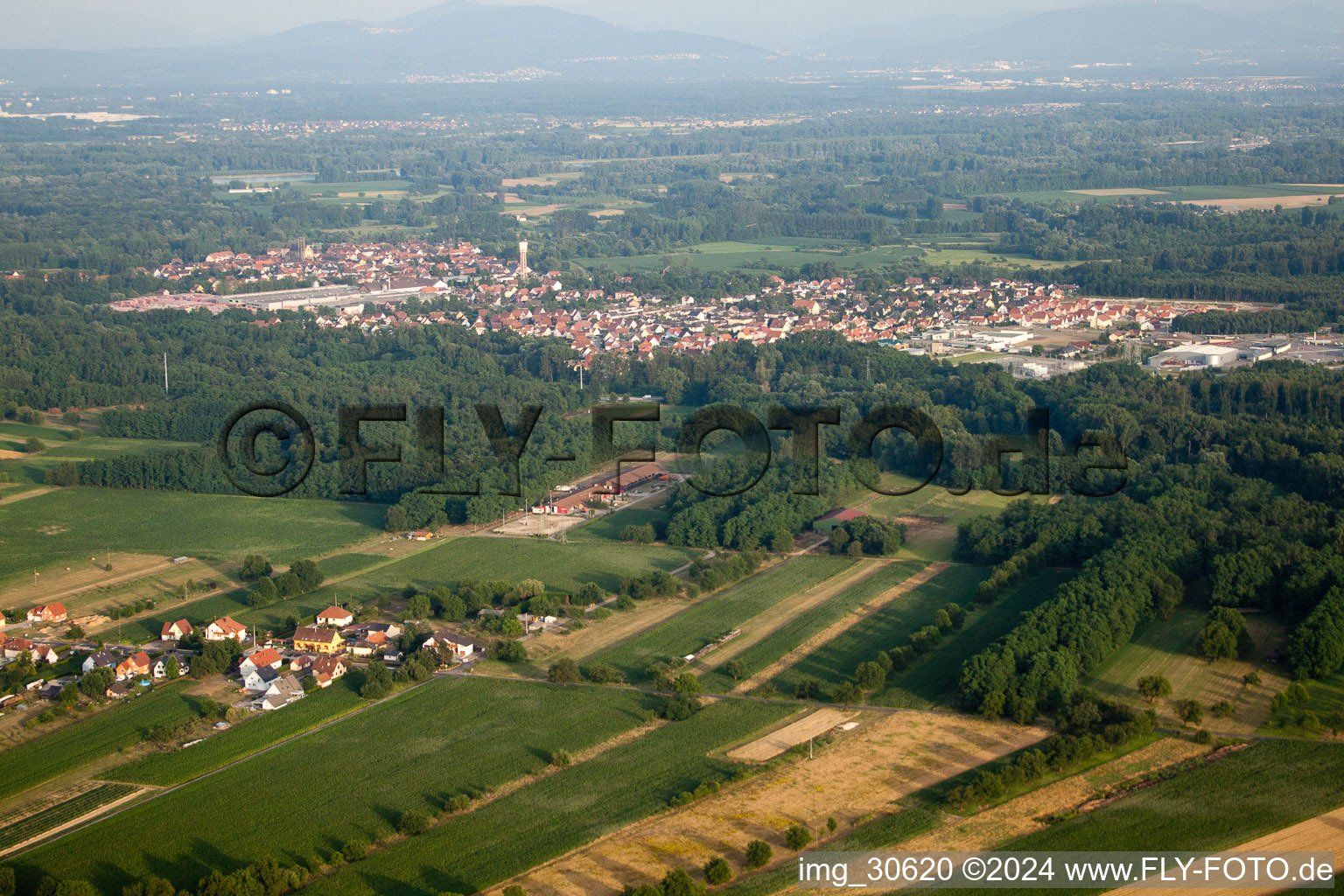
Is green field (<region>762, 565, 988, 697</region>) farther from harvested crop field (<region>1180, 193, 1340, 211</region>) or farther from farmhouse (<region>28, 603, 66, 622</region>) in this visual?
harvested crop field (<region>1180, 193, 1340, 211</region>)

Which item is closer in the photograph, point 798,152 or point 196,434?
point 196,434

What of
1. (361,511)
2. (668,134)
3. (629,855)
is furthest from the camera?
(668,134)

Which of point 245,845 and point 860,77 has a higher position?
point 860,77

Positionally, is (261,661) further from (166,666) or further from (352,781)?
(352,781)

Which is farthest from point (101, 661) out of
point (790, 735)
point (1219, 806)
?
point (1219, 806)

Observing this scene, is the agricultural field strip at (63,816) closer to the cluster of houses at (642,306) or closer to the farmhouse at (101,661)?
the farmhouse at (101,661)

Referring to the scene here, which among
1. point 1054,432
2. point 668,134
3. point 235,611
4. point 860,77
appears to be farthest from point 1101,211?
point 860,77

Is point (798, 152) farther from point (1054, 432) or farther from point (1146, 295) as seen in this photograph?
point (1054, 432)
